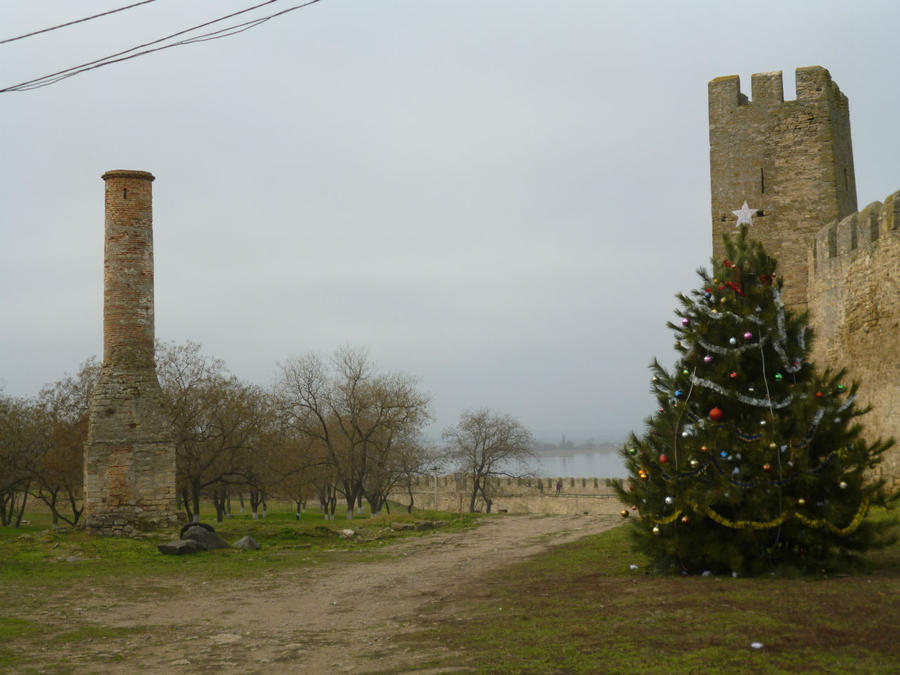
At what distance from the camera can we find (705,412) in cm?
997

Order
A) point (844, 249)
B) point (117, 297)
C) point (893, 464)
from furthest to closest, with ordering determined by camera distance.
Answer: point (117, 297)
point (844, 249)
point (893, 464)

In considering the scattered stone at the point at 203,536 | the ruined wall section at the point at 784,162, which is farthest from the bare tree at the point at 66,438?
the ruined wall section at the point at 784,162

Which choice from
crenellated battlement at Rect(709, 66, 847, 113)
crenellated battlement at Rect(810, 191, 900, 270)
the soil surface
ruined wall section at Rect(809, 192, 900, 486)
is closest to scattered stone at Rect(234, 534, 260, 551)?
the soil surface

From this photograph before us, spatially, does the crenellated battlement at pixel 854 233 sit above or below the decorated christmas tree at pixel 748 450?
above

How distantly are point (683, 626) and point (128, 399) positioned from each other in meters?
17.2

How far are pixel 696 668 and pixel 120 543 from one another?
1705 cm

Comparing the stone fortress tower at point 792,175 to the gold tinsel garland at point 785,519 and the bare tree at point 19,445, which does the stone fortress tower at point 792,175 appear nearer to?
the gold tinsel garland at point 785,519

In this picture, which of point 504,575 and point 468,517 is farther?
point 468,517

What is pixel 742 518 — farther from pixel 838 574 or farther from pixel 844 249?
pixel 844 249

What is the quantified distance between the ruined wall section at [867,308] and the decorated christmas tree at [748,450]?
187 inches

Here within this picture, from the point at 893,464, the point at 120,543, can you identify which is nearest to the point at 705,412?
the point at 893,464

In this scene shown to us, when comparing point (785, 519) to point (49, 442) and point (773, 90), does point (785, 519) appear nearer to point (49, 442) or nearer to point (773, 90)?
point (773, 90)

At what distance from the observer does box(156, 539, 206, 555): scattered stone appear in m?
18.4

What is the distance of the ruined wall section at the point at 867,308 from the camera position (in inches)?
577
